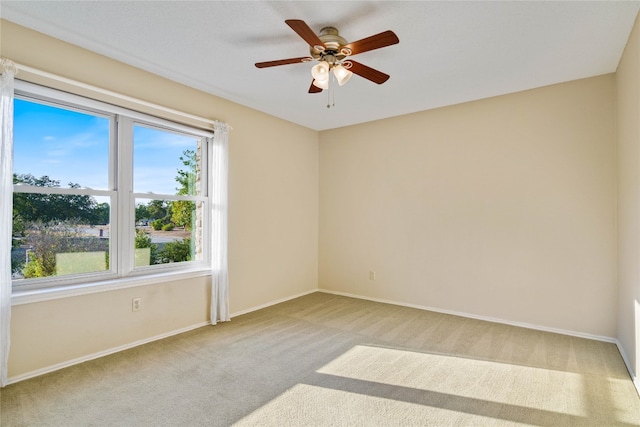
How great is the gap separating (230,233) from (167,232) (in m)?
0.71

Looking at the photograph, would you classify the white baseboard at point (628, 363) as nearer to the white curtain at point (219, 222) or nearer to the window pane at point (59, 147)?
the white curtain at point (219, 222)

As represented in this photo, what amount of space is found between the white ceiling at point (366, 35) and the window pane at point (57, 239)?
1329mm

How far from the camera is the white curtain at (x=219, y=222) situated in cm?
357

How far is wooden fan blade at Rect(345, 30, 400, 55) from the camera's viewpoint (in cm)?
195

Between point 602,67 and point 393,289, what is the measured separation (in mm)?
3283

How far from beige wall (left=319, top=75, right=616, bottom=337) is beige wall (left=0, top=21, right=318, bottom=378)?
0.63 meters

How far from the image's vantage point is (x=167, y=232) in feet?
11.1

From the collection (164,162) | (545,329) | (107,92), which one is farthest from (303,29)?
(545,329)

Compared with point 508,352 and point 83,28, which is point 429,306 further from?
point 83,28

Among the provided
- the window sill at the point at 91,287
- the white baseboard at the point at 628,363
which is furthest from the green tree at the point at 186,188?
the white baseboard at the point at 628,363

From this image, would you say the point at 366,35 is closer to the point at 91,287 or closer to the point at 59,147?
the point at 59,147

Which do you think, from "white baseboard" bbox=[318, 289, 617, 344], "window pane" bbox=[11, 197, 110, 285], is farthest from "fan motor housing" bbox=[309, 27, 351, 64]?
"white baseboard" bbox=[318, 289, 617, 344]

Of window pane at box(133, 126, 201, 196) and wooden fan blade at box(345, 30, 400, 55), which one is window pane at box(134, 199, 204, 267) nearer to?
window pane at box(133, 126, 201, 196)

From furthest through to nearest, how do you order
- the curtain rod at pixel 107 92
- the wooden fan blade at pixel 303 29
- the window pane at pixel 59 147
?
the window pane at pixel 59 147, the curtain rod at pixel 107 92, the wooden fan blade at pixel 303 29
